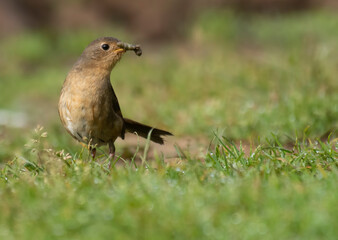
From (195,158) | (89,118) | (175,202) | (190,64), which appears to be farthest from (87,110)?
(190,64)

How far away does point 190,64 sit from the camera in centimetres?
1039

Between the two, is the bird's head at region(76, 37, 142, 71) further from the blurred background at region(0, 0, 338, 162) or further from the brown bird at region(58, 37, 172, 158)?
the blurred background at region(0, 0, 338, 162)

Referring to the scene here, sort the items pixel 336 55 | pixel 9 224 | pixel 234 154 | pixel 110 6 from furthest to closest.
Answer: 1. pixel 110 6
2. pixel 336 55
3. pixel 234 154
4. pixel 9 224

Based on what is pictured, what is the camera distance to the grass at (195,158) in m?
3.17

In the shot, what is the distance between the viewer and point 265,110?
6.92 m

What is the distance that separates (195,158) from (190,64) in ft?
19.5

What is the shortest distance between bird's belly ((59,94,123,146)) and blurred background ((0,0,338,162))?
899 mm

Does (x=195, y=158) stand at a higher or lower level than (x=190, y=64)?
higher

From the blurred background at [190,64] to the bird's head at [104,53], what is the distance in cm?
A: 103

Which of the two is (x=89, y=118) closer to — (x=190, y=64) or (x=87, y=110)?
(x=87, y=110)

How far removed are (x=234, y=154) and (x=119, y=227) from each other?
1638 mm

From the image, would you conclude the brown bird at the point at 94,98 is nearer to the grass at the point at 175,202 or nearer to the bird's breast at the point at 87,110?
the bird's breast at the point at 87,110

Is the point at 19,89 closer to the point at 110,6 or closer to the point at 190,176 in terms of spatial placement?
the point at 110,6

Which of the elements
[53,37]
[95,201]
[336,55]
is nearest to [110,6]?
[53,37]
